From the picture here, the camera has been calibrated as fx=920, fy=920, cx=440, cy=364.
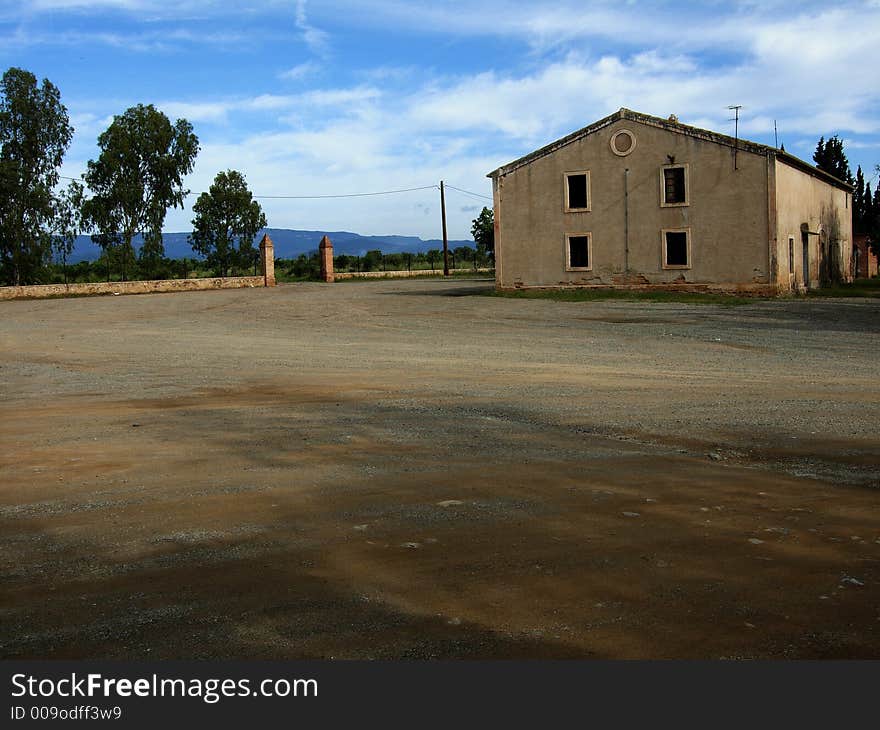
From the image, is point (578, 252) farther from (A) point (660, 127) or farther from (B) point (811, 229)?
(B) point (811, 229)

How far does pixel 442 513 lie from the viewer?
573cm

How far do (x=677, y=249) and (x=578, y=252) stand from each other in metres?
3.92

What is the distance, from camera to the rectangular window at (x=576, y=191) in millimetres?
36344

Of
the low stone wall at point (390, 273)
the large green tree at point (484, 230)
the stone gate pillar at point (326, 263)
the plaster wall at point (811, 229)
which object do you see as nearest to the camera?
the plaster wall at point (811, 229)

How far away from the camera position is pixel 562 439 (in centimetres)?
829

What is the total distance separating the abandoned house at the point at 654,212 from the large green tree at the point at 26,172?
26.8 metres

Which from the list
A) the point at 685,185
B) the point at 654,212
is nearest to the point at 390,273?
the point at 654,212

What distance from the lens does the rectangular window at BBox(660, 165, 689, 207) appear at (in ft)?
114

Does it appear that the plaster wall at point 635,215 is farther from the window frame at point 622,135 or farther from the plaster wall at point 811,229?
the plaster wall at point 811,229

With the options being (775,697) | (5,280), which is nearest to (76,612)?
(775,697)

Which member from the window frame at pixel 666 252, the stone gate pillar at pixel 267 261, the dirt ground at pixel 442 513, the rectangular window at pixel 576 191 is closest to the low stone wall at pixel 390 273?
the stone gate pillar at pixel 267 261

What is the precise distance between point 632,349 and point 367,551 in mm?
13287

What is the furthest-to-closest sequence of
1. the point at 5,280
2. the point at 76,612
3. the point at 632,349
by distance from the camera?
the point at 5,280
the point at 632,349
the point at 76,612

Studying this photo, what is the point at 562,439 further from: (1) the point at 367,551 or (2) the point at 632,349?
(2) the point at 632,349
